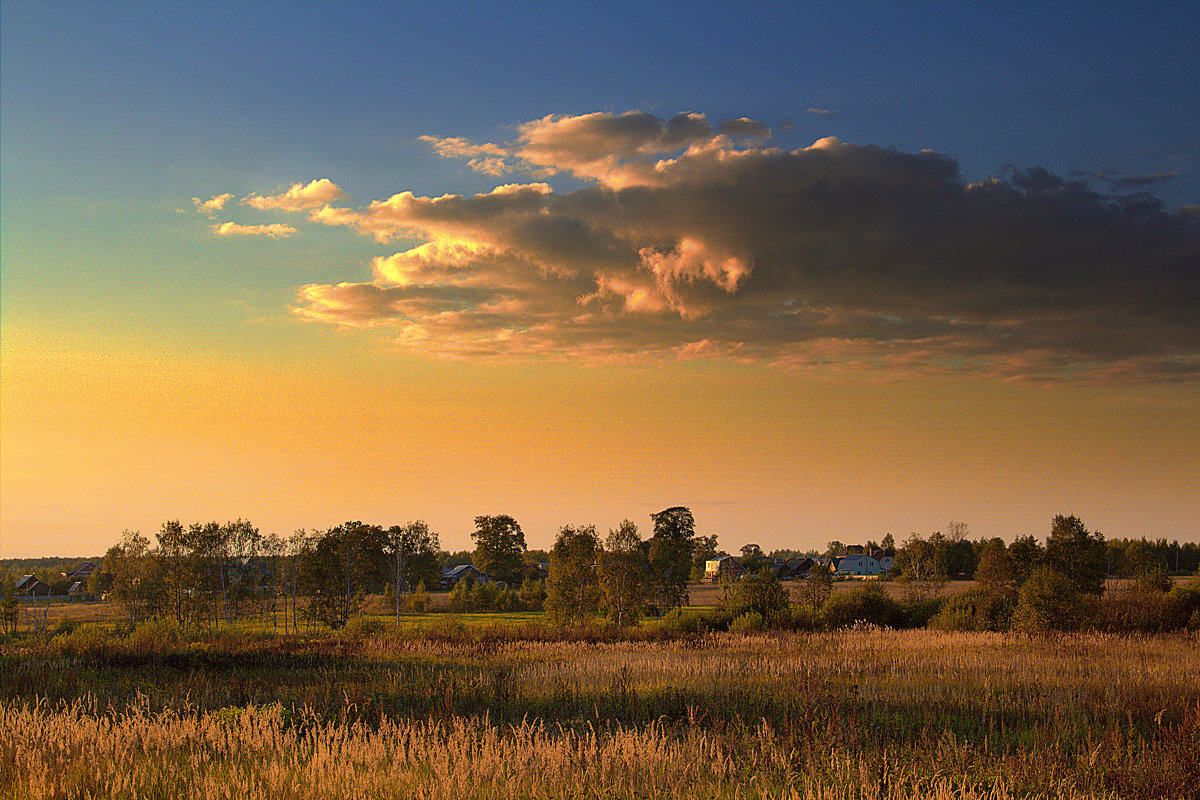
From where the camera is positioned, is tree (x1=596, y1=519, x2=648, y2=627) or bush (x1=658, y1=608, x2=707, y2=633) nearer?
bush (x1=658, y1=608, x2=707, y2=633)

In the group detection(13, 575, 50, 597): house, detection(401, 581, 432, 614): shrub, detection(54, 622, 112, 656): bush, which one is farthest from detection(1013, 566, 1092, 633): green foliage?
detection(13, 575, 50, 597): house

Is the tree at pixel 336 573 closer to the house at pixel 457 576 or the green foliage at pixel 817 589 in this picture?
the green foliage at pixel 817 589

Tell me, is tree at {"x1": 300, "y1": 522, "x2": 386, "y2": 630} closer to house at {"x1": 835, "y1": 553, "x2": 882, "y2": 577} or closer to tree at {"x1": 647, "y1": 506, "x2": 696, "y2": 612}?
tree at {"x1": 647, "y1": 506, "x2": 696, "y2": 612}

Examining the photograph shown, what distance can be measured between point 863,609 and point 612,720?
36.0 metres

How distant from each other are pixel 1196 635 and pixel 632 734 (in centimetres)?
Result: 3775

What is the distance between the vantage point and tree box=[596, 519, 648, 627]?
196 feet

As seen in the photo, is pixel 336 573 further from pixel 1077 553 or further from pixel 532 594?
pixel 1077 553

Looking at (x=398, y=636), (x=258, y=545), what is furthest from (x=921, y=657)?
(x=258, y=545)

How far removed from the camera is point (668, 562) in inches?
3061

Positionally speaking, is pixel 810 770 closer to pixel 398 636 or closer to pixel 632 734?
pixel 632 734

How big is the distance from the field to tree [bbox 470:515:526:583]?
284 feet

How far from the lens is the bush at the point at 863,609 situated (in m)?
46.0

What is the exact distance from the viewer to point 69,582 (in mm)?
137750

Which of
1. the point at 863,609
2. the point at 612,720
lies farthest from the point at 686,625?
the point at 612,720
